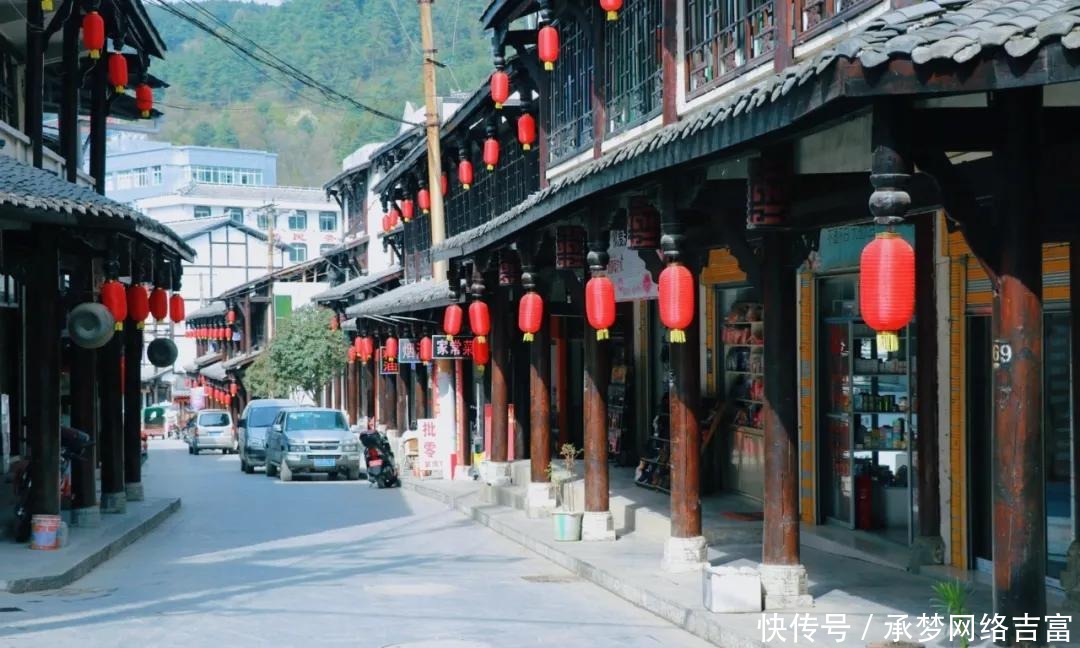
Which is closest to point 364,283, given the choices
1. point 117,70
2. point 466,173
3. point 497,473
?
point 466,173

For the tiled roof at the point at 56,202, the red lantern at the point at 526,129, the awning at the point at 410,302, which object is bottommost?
the awning at the point at 410,302

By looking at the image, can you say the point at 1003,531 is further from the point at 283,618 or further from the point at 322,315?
the point at 322,315

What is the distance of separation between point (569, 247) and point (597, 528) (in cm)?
357

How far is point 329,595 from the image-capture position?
563 inches

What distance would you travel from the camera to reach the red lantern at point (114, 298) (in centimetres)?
1859

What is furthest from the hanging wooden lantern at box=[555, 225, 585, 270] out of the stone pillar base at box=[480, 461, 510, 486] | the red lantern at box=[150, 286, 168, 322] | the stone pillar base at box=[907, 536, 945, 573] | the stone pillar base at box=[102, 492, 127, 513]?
the stone pillar base at box=[102, 492, 127, 513]

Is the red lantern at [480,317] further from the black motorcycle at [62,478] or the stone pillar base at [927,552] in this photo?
the stone pillar base at [927,552]

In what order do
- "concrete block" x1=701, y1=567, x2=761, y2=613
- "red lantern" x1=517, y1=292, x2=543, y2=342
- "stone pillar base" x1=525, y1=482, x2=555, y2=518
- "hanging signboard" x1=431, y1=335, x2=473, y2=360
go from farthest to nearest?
"hanging signboard" x1=431, y1=335, x2=473, y2=360 → "stone pillar base" x1=525, y1=482, x2=555, y2=518 → "red lantern" x1=517, y1=292, x2=543, y2=342 → "concrete block" x1=701, y1=567, x2=761, y2=613

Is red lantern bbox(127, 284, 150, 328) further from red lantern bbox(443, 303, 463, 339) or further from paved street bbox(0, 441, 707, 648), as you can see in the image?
red lantern bbox(443, 303, 463, 339)

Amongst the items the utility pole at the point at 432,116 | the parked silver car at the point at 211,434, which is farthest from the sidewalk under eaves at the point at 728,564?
the parked silver car at the point at 211,434

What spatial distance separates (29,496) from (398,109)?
112 metres

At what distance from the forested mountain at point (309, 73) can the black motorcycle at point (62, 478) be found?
336ft

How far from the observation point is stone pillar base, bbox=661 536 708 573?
14.4m

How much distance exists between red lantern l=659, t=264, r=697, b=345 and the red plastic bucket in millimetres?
8326
